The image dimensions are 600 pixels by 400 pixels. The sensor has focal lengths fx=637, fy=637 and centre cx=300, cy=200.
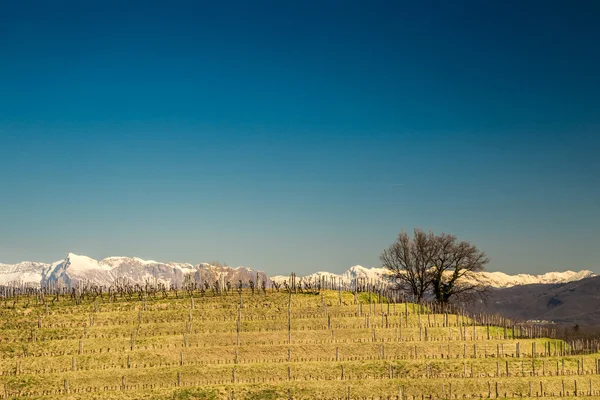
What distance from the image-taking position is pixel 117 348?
73.6 m

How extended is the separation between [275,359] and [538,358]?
29597mm

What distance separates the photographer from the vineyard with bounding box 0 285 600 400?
61.8m

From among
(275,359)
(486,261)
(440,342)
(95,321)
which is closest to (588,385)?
(440,342)

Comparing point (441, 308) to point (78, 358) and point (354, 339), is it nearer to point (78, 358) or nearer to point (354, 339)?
point (354, 339)

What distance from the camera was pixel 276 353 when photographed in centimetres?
7150

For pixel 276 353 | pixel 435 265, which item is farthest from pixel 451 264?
pixel 276 353

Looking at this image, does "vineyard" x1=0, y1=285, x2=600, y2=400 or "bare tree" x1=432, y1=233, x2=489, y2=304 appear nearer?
"vineyard" x1=0, y1=285, x2=600, y2=400

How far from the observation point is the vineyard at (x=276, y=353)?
61.8 metres

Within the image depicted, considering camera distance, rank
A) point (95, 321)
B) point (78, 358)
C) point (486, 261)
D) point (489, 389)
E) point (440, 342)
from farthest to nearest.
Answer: point (486, 261)
point (95, 321)
point (440, 342)
point (78, 358)
point (489, 389)

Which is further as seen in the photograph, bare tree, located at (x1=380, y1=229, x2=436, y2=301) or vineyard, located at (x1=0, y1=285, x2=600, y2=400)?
bare tree, located at (x1=380, y1=229, x2=436, y2=301)

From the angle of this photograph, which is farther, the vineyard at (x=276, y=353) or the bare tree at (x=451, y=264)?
the bare tree at (x=451, y=264)

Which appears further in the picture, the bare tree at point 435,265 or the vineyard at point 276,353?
the bare tree at point 435,265

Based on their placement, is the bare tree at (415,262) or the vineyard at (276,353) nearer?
the vineyard at (276,353)

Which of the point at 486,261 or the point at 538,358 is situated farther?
the point at 486,261
